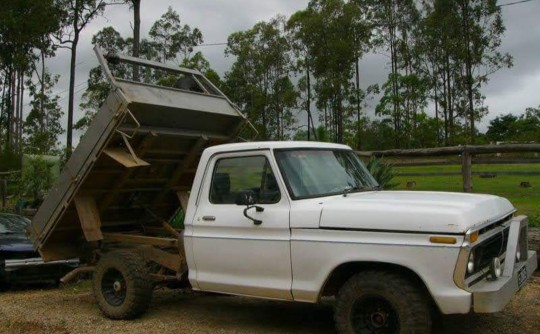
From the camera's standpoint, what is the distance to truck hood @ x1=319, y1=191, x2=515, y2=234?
184 inches

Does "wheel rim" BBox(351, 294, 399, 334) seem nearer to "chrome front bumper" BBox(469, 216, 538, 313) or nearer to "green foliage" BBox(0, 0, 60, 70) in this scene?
"chrome front bumper" BBox(469, 216, 538, 313)

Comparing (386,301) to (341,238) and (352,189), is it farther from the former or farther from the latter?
(352,189)

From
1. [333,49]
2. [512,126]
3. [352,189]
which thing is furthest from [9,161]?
[512,126]

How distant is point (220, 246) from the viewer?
5.93m

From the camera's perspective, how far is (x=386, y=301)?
4.91 m

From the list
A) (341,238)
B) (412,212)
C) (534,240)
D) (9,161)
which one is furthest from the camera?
(9,161)

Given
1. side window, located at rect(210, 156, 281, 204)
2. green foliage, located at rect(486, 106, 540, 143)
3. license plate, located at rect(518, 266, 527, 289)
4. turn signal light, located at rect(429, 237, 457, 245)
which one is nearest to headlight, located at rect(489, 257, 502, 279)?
license plate, located at rect(518, 266, 527, 289)

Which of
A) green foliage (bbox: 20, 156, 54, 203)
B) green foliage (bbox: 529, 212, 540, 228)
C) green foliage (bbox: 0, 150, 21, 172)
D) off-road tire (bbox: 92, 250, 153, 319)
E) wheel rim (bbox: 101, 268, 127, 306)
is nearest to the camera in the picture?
off-road tire (bbox: 92, 250, 153, 319)

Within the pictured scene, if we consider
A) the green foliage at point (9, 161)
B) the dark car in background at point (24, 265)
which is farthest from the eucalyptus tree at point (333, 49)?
the dark car in background at point (24, 265)

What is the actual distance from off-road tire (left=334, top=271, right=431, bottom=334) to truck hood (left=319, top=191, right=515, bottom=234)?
434mm

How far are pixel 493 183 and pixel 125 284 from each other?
8413 millimetres

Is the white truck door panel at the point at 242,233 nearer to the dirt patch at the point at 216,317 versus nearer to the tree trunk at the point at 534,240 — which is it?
the dirt patch at the point at 216,317

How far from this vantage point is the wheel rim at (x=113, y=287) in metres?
6.75

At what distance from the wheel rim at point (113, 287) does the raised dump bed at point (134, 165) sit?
1.52ft
